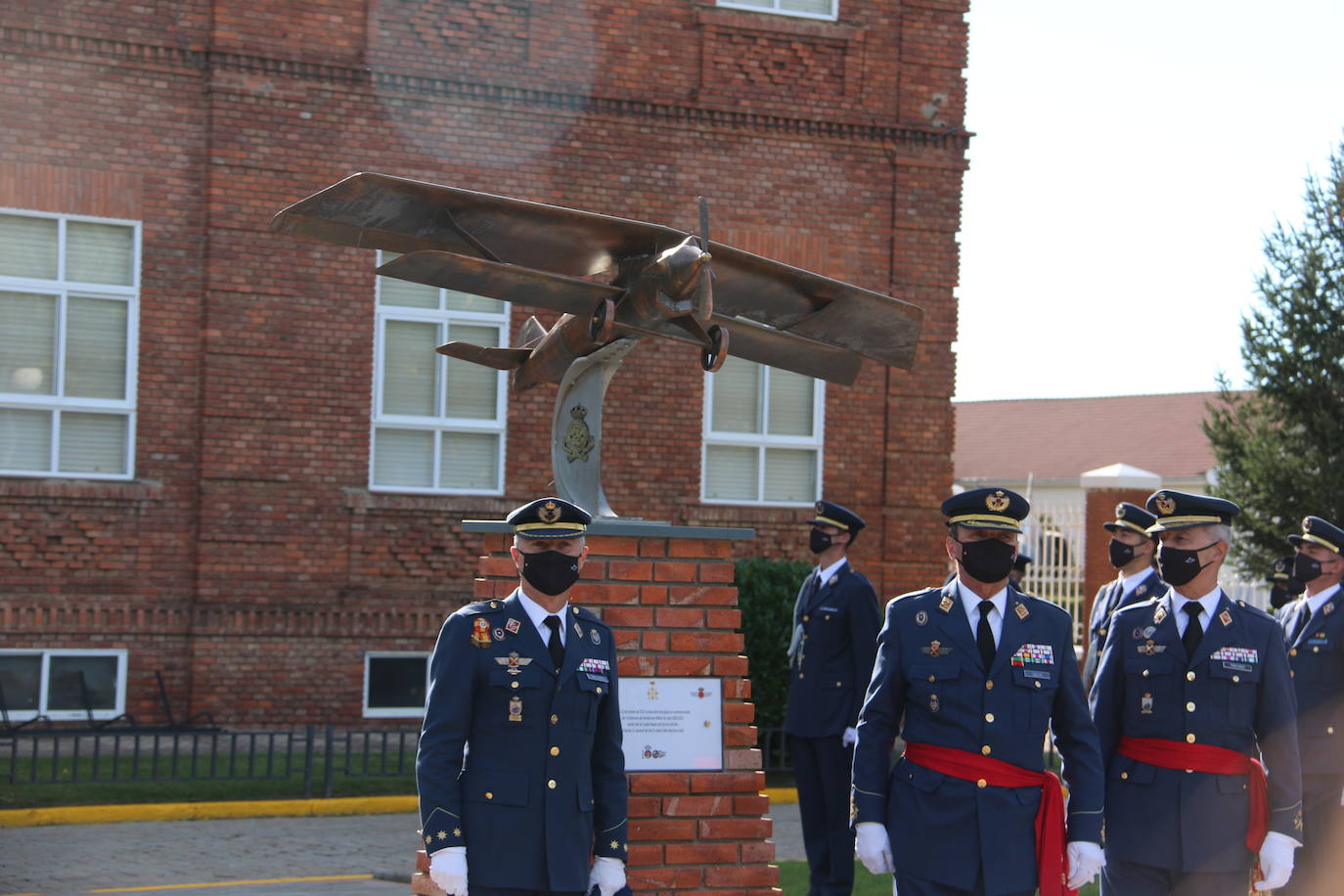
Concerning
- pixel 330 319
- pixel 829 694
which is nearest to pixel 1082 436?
pixel 330 319

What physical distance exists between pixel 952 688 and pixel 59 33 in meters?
11.2

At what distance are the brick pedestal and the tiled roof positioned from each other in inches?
1583

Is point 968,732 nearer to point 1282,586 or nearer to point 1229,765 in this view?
point 1229,765

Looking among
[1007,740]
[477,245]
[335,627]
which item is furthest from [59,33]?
[1007,740]

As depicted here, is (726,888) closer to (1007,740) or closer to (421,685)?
(1007,740)

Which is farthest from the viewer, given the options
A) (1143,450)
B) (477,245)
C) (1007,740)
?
(1143,450)

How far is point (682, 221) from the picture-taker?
50.0 ft

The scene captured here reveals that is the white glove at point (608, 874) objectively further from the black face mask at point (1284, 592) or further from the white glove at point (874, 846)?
the black face mask at point (1284, 592)

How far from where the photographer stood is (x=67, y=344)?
1389cm

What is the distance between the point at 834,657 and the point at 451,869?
4.06m

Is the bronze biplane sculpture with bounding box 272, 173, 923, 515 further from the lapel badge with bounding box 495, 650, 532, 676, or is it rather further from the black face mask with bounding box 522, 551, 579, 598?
the lapel badge with bounding box 495, 650, 532, 676

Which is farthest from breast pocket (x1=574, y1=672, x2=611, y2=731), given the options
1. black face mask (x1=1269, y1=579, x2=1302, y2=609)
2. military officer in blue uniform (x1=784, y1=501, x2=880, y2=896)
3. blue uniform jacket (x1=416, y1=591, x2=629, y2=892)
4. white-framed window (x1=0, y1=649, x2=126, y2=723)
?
black face mask (x1=1269, y1=579, x2=1302, y2=609)

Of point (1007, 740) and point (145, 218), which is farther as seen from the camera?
point (145, 218)

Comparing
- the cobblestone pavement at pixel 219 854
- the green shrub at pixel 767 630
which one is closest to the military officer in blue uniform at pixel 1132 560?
the cobblestone pavement at pixel 219 854
